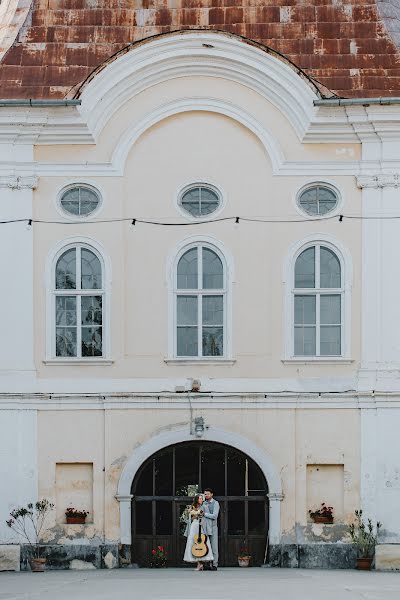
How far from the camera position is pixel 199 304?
32.0 meters

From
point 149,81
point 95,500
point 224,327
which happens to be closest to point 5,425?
point 95,500

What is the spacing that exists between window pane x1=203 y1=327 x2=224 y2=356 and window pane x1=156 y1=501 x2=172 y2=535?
2.77 meters

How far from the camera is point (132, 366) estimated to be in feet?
105

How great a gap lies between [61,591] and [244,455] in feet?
19.4

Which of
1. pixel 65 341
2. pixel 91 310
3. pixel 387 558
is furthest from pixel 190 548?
pixel 91 310

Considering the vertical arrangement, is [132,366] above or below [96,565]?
above

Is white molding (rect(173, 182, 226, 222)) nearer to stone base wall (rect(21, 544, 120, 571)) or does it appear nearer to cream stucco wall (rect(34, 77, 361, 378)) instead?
cream stucco wall (rect(34, 77, 361, 378))

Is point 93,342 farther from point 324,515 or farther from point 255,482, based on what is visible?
point 324,515

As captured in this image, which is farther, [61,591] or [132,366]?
[132,366]

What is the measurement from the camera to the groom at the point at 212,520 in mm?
31020

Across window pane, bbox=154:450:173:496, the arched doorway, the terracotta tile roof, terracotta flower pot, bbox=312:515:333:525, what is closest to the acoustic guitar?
the arched doorway

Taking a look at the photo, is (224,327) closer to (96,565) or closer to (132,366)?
(132,366)

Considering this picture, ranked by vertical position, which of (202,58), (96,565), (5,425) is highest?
(202,58)

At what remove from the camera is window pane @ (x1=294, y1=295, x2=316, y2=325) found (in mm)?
31859
